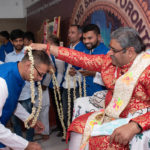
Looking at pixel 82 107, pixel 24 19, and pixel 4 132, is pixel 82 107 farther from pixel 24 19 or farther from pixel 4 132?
pixel 24 19

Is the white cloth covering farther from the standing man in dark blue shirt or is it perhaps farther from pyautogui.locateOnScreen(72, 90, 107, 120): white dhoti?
the standing man in dark blue shirt

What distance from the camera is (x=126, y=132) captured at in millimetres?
1542

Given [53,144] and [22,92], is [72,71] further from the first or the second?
[53,144]

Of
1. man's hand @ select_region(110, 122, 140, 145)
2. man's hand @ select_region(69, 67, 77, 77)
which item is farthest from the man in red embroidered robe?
man's hand @ select_region(69, 67, 77, 77)

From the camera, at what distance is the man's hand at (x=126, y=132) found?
154cm


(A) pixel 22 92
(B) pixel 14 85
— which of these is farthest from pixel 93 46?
(B) pixel 14 85

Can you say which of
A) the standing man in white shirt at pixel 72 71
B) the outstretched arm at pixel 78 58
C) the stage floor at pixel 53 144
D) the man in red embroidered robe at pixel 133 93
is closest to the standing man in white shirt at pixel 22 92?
the stage floor at pixel 53 144

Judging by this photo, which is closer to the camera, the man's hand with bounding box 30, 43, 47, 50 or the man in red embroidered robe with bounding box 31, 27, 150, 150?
the man in red embroidered robe with bounding box 31, 27, 150, 150

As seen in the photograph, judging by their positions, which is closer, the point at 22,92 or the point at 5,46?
the point at 22,92

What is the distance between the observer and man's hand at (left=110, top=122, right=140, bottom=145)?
5.05ft

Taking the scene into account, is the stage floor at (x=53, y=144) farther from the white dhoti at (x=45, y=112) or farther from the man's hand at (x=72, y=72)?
the man's hand at (x=72, y=72)

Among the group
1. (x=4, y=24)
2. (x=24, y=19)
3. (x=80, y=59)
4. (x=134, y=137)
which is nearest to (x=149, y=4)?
(x=80, y=59)

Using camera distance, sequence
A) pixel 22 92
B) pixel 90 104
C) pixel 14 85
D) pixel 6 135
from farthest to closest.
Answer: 1. pixel 22 92
2. pixel 90 104
3. pixel 14 85
4. pixel 6 135

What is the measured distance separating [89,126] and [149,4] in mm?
1406
